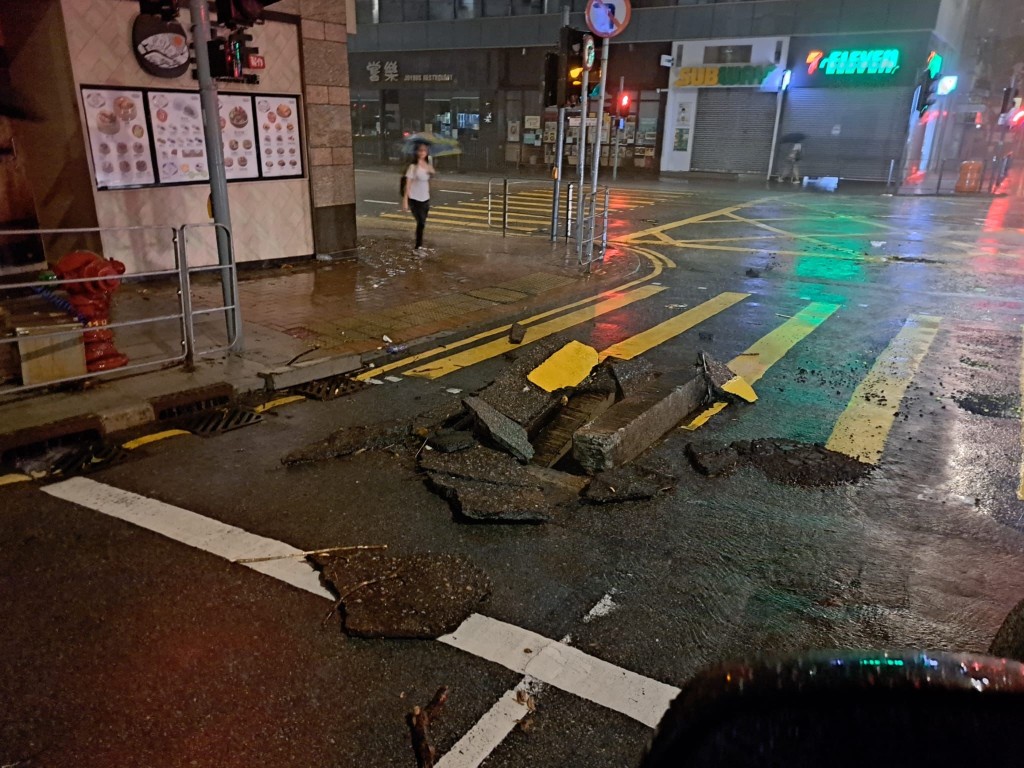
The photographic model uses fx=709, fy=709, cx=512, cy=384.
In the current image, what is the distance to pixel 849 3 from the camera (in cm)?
3136

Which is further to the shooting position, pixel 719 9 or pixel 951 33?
pixel 951 33

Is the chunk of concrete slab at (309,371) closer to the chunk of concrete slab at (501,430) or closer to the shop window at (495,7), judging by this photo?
the chunk of concrete slab at (501,430)

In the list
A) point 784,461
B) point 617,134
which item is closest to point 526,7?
point 617,134

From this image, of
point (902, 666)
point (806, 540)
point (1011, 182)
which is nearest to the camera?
point (902, 666)

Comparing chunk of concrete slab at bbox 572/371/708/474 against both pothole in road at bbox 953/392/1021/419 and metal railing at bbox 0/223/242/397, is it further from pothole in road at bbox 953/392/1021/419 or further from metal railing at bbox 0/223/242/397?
metal railing at bbox 0/223/242/397

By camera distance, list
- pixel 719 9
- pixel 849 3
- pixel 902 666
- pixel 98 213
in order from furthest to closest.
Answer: pixel 719 9
pixel 849 3
pixel 98 213
pixel 902 666

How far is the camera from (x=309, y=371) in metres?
7.55

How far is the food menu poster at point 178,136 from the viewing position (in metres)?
9.89

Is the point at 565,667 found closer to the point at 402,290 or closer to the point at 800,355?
the point at 800,355

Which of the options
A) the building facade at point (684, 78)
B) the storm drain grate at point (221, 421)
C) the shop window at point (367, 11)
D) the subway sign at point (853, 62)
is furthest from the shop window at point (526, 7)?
the storm drain grate at point (221, 421)

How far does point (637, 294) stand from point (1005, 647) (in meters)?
10.1

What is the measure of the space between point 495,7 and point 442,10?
11.7 ft

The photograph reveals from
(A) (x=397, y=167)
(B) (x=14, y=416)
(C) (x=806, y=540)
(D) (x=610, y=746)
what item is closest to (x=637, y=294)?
(C) (x=806, y=540)

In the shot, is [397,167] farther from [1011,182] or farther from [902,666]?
[902,666]
